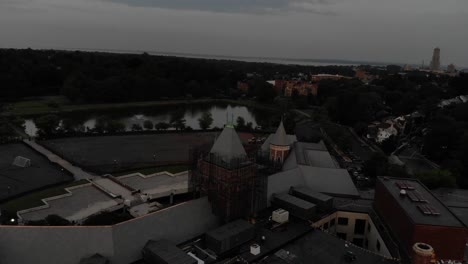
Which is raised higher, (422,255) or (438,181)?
(422,255)

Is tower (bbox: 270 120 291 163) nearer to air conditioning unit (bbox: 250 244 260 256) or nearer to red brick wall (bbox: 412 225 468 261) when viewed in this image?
air conditioning unit (bbox: 250 244 260 256)

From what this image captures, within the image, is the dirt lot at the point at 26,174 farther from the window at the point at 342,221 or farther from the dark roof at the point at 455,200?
the dark roof at the point at 455,200

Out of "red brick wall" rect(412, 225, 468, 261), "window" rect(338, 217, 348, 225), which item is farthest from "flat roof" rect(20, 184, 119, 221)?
"red brick wall" rect(412, 225, 468, 261)

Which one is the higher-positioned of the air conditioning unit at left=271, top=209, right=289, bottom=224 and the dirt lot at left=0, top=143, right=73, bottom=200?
the air conditioning unit at left=271, top=209, right=289, bottom=224

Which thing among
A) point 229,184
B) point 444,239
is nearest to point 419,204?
point 444,239

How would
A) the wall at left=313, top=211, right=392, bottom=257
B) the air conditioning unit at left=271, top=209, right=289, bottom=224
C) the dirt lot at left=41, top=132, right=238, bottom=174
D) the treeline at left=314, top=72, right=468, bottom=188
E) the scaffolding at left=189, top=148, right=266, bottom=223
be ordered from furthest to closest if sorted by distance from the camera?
the treeline at left=314, top=72, right=468, bottom=188 → the dirt lot at left=41, top=132, right=238, bottom=174 → the wall at left=313, top=211, right=392, bottom=257 → the air conditioning unit at left=271, top=209, right=289, bottom=224 → the scaffolding at left=189, top=148, right=266, bottom=223

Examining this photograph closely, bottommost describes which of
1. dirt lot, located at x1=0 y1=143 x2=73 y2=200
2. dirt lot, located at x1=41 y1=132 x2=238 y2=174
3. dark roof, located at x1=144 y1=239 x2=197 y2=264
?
dirt lot, located at x1=41 y1=132 x2=238 y2=174

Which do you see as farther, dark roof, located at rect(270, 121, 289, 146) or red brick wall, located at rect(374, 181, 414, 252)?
dark roof, located at rect(270, 121, 289, 146)

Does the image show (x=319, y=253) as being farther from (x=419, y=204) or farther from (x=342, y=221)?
(x=419, y=204)
